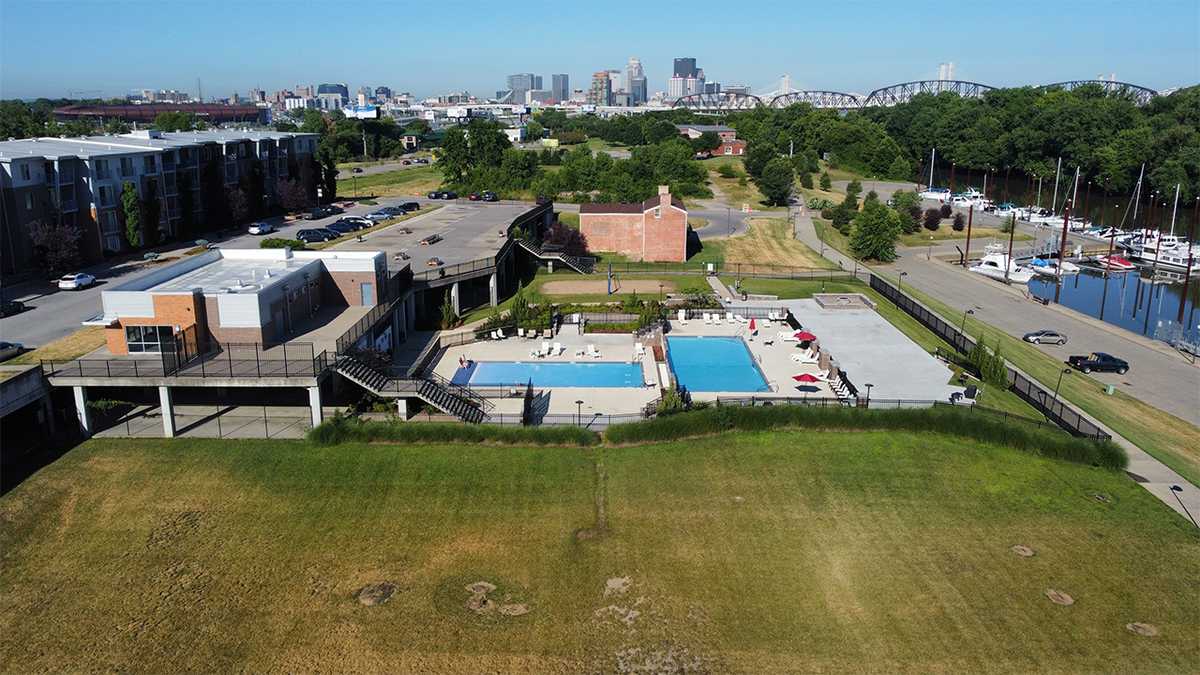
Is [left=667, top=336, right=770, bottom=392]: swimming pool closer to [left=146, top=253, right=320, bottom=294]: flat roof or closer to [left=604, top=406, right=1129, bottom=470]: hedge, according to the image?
[left=604, top=406, right=1129, bottom=470]: hedge

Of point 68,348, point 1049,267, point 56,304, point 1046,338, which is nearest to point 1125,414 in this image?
point 1046,338

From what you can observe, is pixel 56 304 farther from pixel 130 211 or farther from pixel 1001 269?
pixel 1001 269

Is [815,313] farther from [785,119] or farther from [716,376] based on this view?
[785,119]

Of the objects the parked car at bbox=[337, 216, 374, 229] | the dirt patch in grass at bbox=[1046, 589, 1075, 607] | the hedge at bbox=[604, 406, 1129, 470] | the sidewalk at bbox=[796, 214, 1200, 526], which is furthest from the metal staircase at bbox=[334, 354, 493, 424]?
the parked car at bbox=[337, 216, 374, 229]

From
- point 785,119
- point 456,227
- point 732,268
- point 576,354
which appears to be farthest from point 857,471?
point 785,119

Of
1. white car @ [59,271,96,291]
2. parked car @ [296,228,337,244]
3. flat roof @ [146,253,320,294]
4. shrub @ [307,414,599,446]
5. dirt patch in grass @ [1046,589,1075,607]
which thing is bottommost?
dirt patch in grass @ [1046,589,1075,607]

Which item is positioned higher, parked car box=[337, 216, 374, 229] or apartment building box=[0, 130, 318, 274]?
apartment building box=[0, 130, 318, 274]
